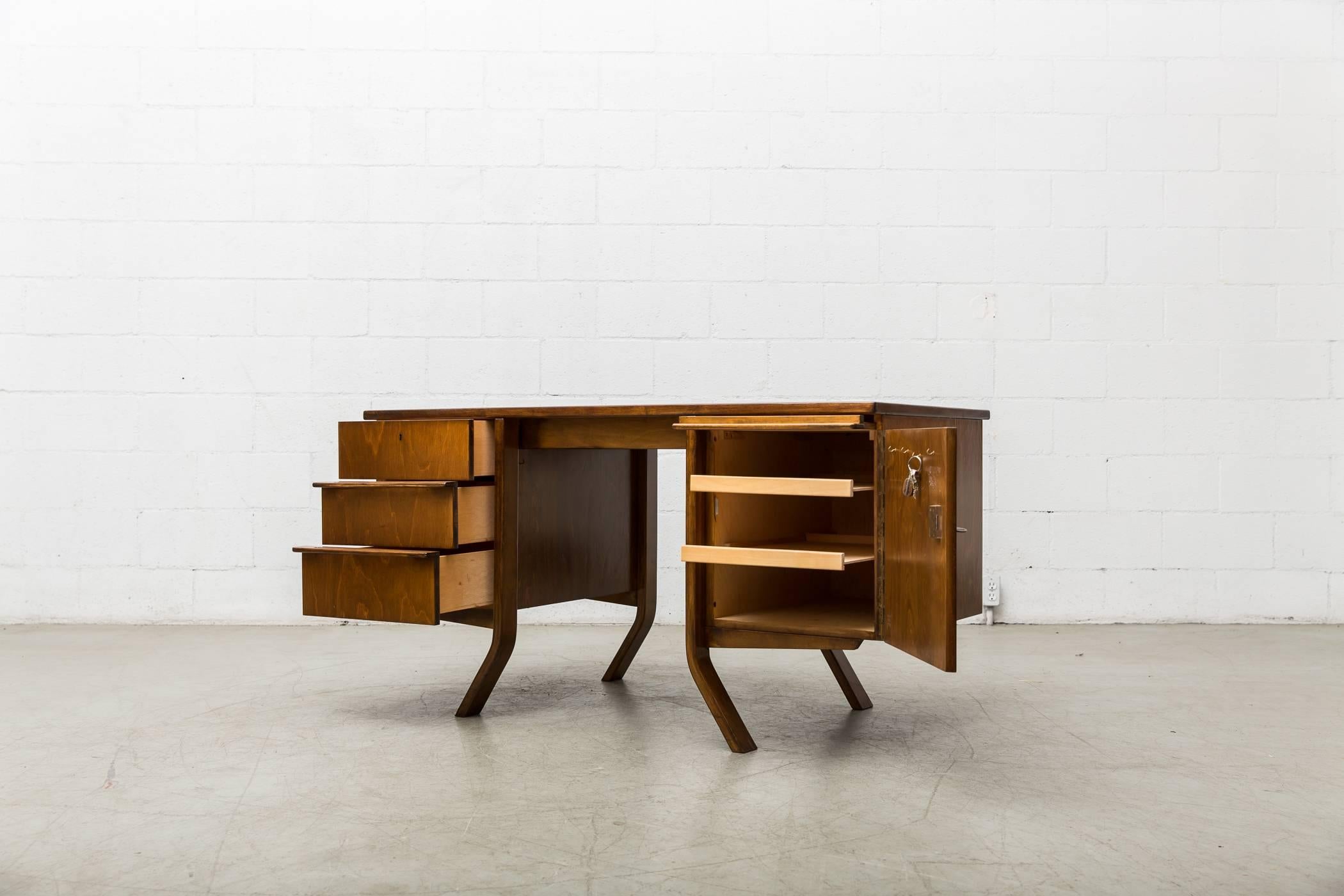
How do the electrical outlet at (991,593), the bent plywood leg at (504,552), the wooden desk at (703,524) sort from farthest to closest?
1. the electrical outlet at (991,593)
2. the bent plywood leg at (504,552)
3. the wooden desk at (703,524)

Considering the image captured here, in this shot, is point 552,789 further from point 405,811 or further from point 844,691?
point 844,691

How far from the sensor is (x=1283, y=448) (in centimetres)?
402

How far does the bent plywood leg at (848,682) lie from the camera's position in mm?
2617

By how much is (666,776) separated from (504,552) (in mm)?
679

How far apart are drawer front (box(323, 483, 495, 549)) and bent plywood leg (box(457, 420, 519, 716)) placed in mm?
→ 43

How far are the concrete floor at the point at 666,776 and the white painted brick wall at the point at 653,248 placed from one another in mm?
819

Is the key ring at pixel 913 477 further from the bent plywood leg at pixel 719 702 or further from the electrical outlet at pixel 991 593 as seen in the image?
the electrical outlet at pixel 991 593

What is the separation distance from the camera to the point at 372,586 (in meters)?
2.46

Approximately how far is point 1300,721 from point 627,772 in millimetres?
1636

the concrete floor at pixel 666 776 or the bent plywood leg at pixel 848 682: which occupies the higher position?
the bent plywood leg at pixel 848 682

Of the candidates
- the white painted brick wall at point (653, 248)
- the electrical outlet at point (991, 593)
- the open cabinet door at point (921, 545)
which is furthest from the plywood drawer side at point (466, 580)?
the electrical outlet at point (991, 593)

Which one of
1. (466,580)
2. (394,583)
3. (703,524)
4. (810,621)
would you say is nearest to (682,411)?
(703,524)

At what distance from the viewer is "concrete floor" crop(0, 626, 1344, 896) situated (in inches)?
64.0

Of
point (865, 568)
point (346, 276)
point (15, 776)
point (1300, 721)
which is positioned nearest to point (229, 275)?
point (346, 276)
